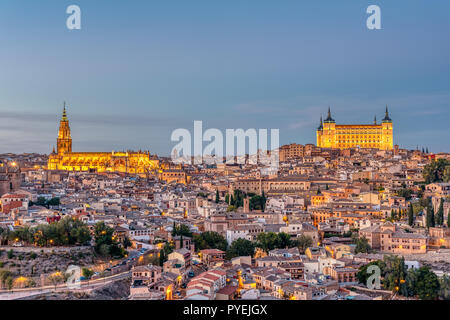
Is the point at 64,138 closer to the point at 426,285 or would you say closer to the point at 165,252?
the point at 165,252

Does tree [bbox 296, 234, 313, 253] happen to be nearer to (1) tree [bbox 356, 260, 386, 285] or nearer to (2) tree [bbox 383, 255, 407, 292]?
(1) tree [bbox 356, 260, 386, 285]

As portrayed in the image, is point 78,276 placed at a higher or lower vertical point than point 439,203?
lower

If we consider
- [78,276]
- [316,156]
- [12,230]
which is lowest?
[78,276]

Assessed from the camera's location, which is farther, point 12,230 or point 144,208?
point 144,208

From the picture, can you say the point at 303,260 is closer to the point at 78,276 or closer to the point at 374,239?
the point at 374,239

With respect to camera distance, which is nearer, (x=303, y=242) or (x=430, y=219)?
(x=303, y=242)

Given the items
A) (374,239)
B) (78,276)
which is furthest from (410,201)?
(78,276)

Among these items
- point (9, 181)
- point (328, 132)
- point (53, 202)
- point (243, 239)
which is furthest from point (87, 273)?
point (328, 132)
